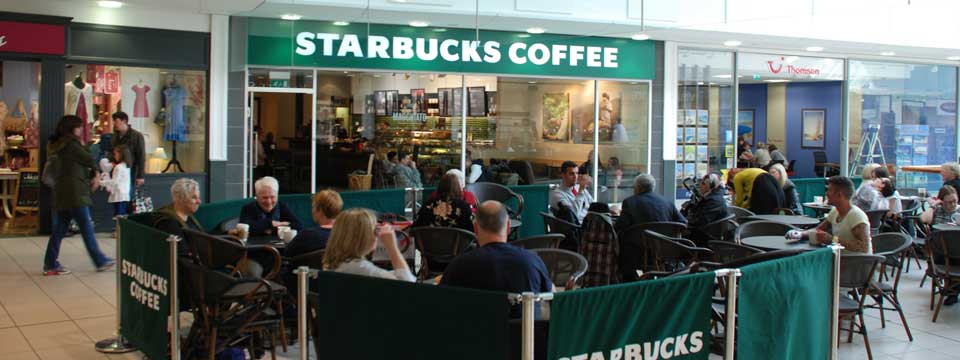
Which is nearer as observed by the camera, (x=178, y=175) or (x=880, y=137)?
(x=178, y=175)

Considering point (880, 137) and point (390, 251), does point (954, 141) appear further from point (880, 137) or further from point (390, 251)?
point (390, 251)

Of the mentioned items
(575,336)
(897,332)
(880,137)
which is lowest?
(897,332)

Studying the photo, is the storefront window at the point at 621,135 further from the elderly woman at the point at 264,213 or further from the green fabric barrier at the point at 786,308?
the green fabric barrier at the point at 786,308

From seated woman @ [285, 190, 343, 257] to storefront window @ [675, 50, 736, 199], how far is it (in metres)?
11.1

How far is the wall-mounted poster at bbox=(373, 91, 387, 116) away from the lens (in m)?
13.9

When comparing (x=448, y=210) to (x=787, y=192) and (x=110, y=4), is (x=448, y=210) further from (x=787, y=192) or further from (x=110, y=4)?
(x=110, y=4)

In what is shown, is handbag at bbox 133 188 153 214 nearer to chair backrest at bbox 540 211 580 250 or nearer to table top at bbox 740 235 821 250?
chair backrest at bbox 540 211 580 250

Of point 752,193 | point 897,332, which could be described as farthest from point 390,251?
point 752,193

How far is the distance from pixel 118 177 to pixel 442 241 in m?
6.00

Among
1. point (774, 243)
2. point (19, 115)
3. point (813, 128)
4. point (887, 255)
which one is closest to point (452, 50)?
point (19, 115)

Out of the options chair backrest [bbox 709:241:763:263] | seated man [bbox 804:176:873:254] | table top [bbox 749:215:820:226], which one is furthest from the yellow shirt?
chair backrest [bbox 709:241:763:263]

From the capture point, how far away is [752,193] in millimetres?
10781

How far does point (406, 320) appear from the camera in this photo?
152 inches

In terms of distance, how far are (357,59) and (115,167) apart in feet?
12.2
